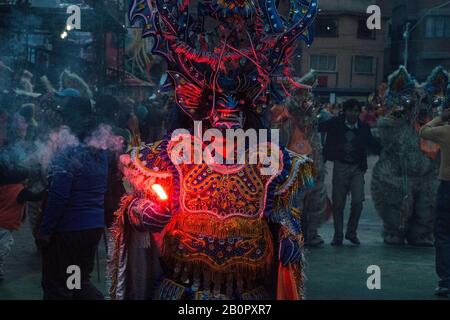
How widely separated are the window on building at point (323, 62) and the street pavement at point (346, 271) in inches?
1312

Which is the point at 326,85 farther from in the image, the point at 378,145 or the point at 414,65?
the point at 378,145

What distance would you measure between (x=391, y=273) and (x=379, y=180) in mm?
2092

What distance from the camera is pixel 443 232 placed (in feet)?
23.7

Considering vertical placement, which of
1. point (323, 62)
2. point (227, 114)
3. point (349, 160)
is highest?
point (323, 62)

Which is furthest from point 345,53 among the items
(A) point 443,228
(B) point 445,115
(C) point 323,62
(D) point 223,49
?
(D) point 223,49

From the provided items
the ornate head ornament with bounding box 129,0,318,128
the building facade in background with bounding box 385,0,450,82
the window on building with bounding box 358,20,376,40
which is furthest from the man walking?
the building facade in background with bounding box 385,0,450,82

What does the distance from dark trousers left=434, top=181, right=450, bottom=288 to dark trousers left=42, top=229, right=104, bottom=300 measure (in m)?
3.62

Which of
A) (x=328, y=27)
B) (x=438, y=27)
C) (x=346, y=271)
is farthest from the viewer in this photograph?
(x=438, y=27)

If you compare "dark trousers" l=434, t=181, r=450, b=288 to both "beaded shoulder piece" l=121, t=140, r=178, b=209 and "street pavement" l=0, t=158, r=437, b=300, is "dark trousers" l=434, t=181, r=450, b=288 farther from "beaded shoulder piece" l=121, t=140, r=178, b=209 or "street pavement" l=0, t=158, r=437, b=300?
"beaded shoulder piece" l=121, t=140, r=178, b=209

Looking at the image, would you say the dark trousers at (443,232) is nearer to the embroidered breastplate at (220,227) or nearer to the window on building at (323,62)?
the embroidered breastplate at (220,227)

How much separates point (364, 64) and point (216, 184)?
4251 cm

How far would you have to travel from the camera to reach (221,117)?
3.99 meters

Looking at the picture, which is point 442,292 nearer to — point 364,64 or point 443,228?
point 443,228

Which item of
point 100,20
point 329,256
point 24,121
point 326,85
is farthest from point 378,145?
point 326,85
